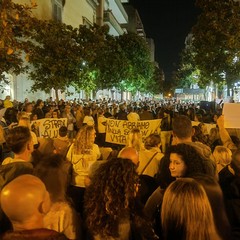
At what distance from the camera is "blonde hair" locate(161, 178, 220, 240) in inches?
118

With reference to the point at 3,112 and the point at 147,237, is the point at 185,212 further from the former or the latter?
the point at 3,112

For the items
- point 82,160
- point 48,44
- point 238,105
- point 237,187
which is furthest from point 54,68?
point 237,187

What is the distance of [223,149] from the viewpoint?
19.7 feet

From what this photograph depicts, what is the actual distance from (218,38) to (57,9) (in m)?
18.2

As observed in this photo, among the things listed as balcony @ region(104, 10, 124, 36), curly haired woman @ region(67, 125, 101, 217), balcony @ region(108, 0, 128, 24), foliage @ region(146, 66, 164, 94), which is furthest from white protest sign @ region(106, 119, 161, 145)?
balcony @ region(108, 0, 128, 24)

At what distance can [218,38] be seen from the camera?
75.6 feet

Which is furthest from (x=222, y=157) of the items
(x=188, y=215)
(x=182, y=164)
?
(x=188, y=215)

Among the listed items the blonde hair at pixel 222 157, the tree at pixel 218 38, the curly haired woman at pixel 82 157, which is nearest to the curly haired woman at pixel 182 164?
the curly haired woman at pixel 82 157

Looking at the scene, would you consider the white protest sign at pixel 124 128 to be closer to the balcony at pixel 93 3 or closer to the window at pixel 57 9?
the window at pixel 57 9

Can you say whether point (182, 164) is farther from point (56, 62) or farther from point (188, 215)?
point (56, 62)

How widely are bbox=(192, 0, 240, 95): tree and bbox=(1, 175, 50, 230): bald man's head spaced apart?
18.7 metres

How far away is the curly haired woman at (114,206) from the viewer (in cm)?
334

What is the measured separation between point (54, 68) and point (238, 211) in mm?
20322

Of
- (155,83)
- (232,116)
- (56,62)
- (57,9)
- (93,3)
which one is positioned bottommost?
(232,116)
